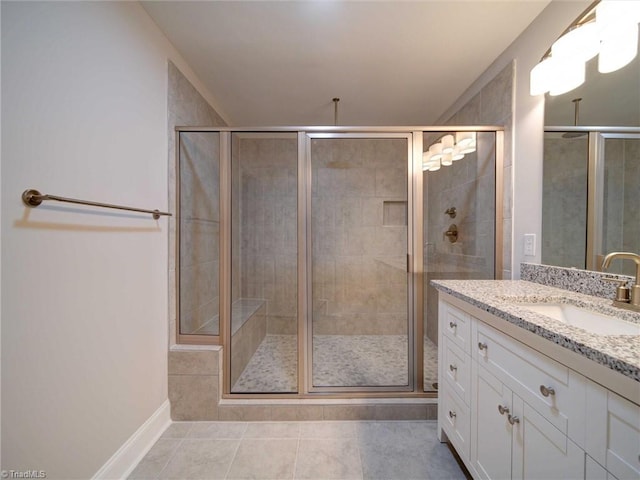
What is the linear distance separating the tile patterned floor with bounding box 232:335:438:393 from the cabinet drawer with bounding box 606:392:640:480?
124 cm

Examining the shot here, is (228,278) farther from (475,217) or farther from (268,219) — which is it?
(475,217)

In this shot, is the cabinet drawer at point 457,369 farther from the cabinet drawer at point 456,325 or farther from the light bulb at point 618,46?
the light bulb at point 618,46

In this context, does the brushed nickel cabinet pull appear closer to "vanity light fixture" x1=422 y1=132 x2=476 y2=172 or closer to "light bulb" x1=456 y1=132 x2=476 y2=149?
"vanity light fixture" x1=422 y1=132 x2=476 y2=172

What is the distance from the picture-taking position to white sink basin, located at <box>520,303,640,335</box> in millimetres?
871

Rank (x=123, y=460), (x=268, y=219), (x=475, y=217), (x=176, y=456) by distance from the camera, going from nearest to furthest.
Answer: (x=123, y=460) < (x=176, y=456) < (x=475, y=217) < (x=268, y=219)

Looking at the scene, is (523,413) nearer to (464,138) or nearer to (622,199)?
(622,199)

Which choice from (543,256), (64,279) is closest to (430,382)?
(543,256)

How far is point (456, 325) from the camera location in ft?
4.06

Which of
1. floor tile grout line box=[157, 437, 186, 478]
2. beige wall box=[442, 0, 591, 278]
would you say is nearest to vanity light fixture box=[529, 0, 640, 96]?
beige wall box=[442, 0, 591, 278]

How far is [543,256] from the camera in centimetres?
145

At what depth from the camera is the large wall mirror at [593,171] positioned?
102cm

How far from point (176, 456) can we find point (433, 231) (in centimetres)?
215

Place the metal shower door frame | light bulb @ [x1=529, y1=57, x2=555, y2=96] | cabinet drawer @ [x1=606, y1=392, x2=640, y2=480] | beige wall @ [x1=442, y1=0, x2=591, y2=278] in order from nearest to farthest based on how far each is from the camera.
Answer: cabinet drawer @ [x1=606, y1=392, x2=640, y2=480] → light bulb @ [x1=529, y1=57, x2=555, y2=96] → beige wall @ [x1=442, y1=0, x2=591, y2=278] → the metal shower door frame

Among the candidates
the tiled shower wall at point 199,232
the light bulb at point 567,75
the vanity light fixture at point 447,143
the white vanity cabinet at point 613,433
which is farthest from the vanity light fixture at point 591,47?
the tiled shower wall at point 199,232
